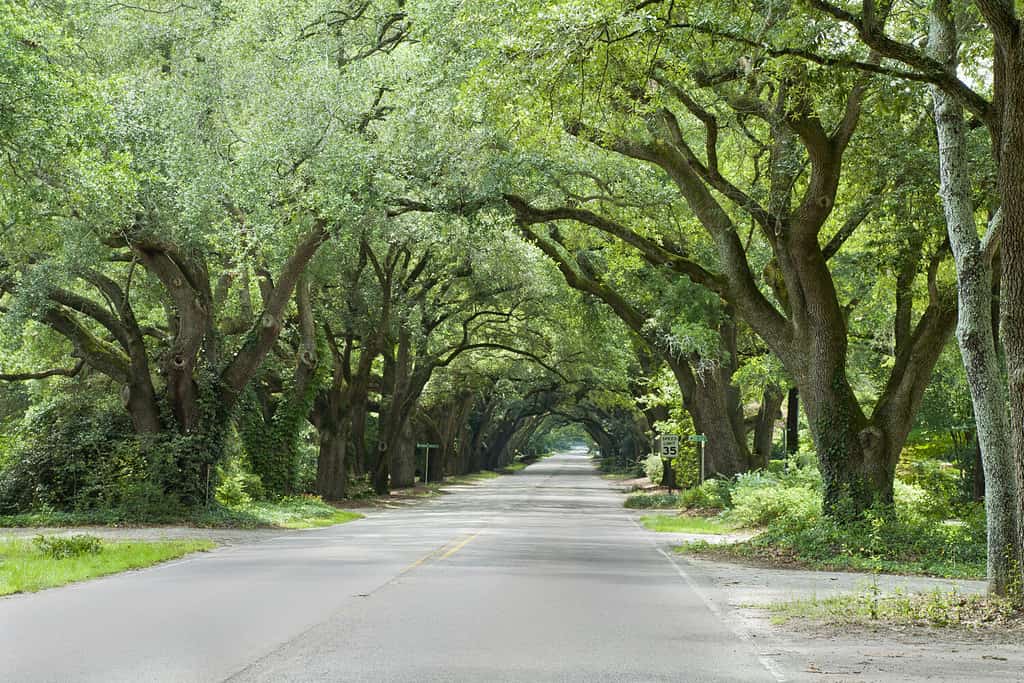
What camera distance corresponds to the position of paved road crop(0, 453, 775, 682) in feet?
24.6

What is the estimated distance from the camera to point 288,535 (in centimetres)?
2255

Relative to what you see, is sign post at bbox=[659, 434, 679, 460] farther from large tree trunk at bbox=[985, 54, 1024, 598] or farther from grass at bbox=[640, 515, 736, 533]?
large tree trunk at bbox=[985, 54, 1024, 598]

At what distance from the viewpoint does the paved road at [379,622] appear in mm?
7504

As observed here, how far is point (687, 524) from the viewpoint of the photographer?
28031mm

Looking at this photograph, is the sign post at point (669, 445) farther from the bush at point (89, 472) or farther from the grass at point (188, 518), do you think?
the bush at point (89, 472)

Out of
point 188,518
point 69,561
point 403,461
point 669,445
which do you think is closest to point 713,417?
point 669,445

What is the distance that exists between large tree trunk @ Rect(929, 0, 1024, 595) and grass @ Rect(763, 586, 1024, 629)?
403mm

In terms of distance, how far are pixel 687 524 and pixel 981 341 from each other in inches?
684

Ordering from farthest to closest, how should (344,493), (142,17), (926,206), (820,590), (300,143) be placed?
(344,493), (142,17), (300,143), (926,206), (820,590)

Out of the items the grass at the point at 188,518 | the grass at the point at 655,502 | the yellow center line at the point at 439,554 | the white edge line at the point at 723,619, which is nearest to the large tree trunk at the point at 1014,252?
the white edge line at the point at 723,619

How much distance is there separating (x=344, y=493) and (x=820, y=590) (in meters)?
26.5

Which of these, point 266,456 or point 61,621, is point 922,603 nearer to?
point 61,621

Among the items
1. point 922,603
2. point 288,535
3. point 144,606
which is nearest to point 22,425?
point 288,535

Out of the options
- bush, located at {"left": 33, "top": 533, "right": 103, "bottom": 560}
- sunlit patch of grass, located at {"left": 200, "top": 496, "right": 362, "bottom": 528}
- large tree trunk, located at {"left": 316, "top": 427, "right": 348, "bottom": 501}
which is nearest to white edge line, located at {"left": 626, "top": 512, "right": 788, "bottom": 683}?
bush, located at {"left": 33, "top": 533, "right": 103, "bottom": 560}
